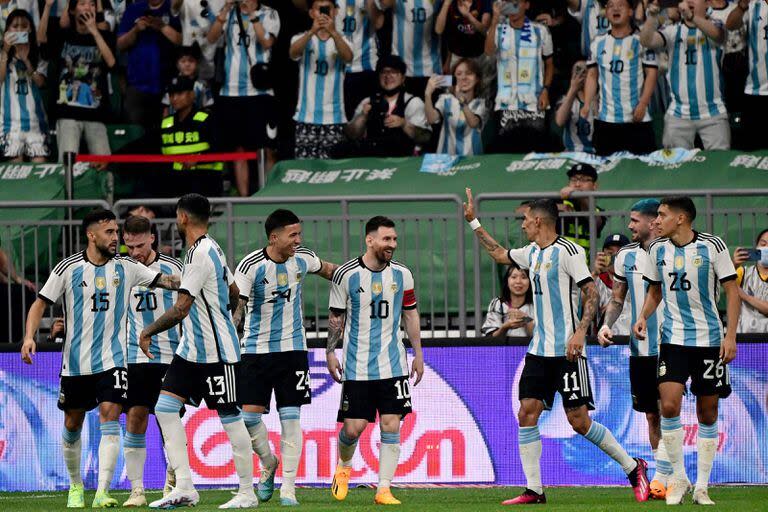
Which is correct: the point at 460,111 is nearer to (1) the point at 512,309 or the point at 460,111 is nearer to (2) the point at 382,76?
(2) the point at 382,76

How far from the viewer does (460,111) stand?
18516 mm

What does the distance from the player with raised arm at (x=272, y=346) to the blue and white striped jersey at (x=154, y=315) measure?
0.81 meters

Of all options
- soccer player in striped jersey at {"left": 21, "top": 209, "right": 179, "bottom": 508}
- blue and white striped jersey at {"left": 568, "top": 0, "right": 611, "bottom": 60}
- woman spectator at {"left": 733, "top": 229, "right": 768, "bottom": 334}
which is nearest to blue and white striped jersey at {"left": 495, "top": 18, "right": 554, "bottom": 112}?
blue and white striped jersey at {"left": 568, "top": 0, "right": 611, "bottom": 60}

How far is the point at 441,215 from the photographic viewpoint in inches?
568

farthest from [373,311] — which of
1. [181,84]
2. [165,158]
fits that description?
[181,84]

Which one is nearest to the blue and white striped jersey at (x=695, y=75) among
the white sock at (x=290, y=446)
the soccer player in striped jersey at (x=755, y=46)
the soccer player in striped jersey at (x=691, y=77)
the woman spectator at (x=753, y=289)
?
the soccer player in striped jersey at (x=691, y=77)

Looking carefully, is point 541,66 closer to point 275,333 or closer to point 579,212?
point 579,212

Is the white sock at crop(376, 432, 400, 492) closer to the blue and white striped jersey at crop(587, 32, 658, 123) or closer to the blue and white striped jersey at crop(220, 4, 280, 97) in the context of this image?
the blue and white striped jersey at crop(587, 32, 658, 123)

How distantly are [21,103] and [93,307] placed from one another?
8146 millimetres

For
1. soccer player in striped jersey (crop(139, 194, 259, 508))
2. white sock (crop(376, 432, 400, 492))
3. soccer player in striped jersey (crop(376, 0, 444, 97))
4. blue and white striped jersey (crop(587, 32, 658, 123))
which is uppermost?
soccer player in striped jersey (crop(376, 0, 444, 97))

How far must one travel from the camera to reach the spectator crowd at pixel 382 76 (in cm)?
1780

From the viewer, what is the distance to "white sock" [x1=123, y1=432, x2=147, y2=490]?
12117 millimetres

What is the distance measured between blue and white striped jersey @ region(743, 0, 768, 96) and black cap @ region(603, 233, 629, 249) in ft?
15.0

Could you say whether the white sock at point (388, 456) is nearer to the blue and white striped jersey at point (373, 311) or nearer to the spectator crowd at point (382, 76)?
the blue and white striped jersey at point (373, 311)
